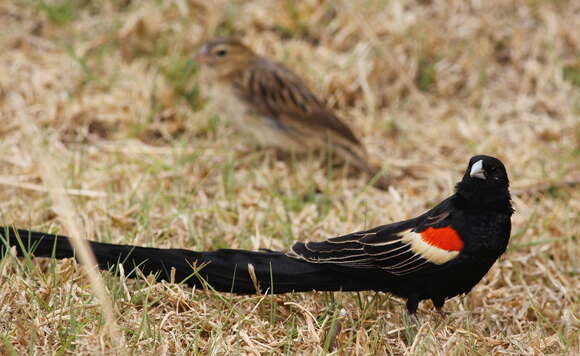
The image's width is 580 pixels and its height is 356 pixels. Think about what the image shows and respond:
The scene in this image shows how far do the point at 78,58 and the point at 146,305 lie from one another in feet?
11.1

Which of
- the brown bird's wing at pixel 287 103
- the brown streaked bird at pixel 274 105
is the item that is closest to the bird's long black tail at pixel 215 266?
the brown streaked bird at pixel 274 105

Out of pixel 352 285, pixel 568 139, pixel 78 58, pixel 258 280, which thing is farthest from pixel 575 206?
pixel 78 58

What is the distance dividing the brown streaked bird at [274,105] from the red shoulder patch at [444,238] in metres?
2.15

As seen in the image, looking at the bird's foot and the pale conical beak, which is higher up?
the pale conical beak

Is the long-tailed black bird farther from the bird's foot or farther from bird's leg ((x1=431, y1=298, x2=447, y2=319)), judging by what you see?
the bird's foot

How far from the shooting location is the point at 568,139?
605cm

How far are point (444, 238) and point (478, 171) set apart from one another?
0.33 metres

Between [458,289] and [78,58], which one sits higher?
[78,58]

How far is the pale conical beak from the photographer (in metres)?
3.37

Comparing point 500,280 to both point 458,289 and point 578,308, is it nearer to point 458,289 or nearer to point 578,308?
point 578,308

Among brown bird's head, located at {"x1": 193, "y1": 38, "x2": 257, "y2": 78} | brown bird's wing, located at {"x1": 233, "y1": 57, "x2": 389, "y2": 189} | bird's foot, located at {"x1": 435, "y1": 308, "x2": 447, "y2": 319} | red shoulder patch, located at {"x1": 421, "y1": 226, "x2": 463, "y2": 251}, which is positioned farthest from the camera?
brown bird's head, located at {"x1": 193, "y1": 38, "x2": 257, "y2": 78}

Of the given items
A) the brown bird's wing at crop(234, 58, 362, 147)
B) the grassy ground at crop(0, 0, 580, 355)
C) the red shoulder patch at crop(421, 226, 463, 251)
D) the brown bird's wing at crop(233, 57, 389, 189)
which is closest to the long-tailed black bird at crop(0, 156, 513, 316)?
the red shoulder patch at crop(421, 226, 463, 251)

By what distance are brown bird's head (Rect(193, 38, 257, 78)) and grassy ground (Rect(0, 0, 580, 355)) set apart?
0.29 metres

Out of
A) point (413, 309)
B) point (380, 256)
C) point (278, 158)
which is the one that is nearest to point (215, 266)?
point (380, 256)
